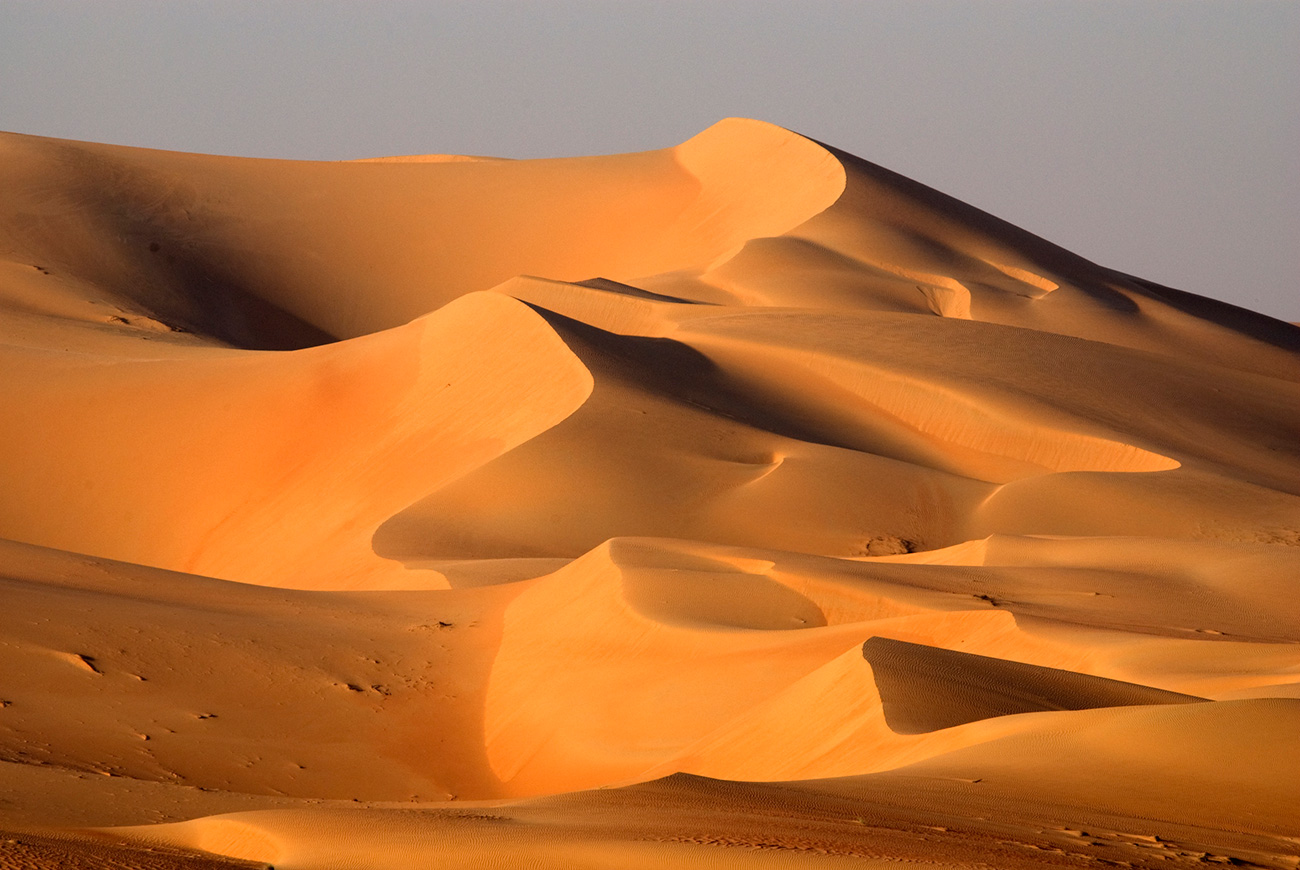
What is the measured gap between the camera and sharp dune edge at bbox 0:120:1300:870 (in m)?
5.36

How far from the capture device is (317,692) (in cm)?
951

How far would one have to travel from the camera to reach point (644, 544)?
1216cm

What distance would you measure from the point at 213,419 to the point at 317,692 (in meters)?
10.4

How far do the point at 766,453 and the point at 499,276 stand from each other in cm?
1842

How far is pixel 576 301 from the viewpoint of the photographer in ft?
75.9

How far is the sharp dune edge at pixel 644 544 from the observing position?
211 inches

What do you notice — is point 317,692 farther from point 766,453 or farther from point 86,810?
point 766,453

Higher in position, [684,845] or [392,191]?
[392,191]

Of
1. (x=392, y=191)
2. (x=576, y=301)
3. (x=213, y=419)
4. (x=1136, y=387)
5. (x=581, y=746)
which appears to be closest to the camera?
(x=581, y=746)

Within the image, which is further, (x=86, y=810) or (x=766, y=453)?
(x=766, y=453)

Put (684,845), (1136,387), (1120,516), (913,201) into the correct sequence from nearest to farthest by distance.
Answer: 1. (684,845)
2. (1120,516)
3. (1136,387)
4. (913,201)

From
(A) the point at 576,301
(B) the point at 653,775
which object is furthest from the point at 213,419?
(B) the point at 653,775

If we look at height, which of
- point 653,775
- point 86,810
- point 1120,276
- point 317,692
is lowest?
point 86,810

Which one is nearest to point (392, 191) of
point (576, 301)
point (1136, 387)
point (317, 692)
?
point (576, 301)
